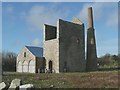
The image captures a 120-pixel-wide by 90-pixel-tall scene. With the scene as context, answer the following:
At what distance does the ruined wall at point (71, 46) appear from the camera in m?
46.5

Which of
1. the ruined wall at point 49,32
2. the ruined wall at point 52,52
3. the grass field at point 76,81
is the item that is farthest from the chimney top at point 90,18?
the grass field at point 76,81

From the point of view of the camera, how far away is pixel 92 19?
55.2m

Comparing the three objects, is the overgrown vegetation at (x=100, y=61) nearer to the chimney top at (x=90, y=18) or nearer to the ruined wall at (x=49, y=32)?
the chimney top at (x=90, y=18)

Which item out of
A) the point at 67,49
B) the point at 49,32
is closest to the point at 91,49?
the point at 67,49

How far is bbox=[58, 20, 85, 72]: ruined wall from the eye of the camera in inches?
1831

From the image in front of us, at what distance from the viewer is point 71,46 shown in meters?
48.9

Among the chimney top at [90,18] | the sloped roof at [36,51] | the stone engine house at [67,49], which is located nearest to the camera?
the stone engine house at [67,49]

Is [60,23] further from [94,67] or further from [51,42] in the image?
[94,67]

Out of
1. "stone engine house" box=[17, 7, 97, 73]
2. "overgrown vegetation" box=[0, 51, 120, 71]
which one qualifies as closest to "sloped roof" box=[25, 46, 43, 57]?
"stone engine house" box=[17, 7, 97, 73]

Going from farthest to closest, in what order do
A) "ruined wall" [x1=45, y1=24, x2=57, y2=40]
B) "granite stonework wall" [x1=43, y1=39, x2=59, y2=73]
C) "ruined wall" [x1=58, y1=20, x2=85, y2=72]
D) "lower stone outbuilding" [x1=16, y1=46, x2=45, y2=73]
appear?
1. "ruined wall" [x1=45, y1=24, x2=57, y2=40]
2. "lower stone outbuilding" [x1=16, y1=46, x2=45, y2=73]
3. "ruined wall" [x1=58, y1=20, x2=85, y2=72]
4. "granite stonework wall" [x1=43, y1=39, x2=59, y2=73]

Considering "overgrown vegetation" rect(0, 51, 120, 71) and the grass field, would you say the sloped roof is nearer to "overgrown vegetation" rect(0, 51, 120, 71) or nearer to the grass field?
"overgrown vegetation" rect(0, 51, 120, 71)

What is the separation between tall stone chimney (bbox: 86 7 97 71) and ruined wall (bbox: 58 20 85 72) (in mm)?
2351

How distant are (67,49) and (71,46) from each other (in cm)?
142

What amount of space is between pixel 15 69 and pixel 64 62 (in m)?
15.6
